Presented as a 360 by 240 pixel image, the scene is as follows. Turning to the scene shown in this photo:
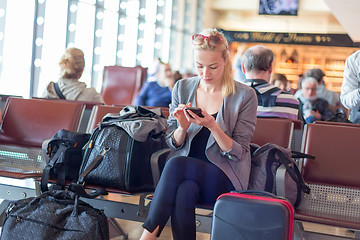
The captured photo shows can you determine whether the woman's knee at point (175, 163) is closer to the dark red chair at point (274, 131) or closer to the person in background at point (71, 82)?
the dark red chair at point (274, 131)

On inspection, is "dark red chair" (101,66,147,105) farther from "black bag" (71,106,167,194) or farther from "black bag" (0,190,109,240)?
"black bag" (0,190,109,240)

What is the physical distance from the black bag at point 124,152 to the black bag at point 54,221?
0.16 m

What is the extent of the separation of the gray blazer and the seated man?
0.60m

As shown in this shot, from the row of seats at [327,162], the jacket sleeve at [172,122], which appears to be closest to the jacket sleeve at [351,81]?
the row of seats at [327,162]

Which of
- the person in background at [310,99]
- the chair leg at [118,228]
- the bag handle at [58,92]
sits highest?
the person in background at [310,99]

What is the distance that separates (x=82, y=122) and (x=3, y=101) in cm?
74

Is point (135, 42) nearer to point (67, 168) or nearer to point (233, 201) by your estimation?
point (67, 168)

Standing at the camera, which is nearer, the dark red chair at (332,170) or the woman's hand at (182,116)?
the woman's hand at (182,116)

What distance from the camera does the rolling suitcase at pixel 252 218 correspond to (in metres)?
2.27

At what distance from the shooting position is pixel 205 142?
2.87m

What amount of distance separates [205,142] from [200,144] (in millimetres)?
29

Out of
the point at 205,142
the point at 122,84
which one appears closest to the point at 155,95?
the point at 122,84

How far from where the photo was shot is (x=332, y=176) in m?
3.04

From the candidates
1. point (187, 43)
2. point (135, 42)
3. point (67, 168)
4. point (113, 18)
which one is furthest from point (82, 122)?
point (187, 43)
